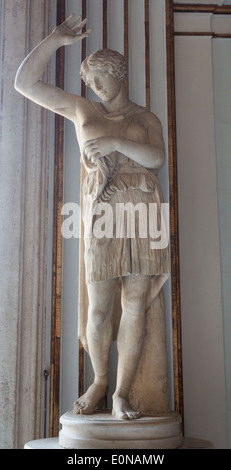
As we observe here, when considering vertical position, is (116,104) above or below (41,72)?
below

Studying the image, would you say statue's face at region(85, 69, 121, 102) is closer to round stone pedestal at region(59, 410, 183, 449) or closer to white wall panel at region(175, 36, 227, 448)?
white wall panel at region(175, 36, 227, 448)

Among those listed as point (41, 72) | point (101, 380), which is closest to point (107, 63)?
point (41, 72)

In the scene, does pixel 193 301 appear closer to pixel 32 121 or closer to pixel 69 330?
pixel 69 330

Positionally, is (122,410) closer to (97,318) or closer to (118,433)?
(118,433)

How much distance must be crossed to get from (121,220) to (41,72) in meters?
0.89

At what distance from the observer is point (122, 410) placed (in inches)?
109

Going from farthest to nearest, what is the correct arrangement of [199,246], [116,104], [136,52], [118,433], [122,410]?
[136,52], [199,246], [116,104], [122,410], [118,433]

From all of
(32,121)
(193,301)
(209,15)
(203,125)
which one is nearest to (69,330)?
(193,301)

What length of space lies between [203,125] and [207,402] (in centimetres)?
186

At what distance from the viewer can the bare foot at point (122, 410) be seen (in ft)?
8.91

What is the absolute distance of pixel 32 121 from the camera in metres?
3.87

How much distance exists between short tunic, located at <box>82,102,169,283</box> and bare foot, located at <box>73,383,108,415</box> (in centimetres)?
54

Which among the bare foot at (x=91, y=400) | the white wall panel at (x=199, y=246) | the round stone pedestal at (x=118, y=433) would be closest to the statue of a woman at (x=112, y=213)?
the bare foot at (x=91, y=400)

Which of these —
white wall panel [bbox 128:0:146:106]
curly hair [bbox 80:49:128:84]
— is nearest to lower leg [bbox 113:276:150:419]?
curly hair [bbox 80:49:128:84]
